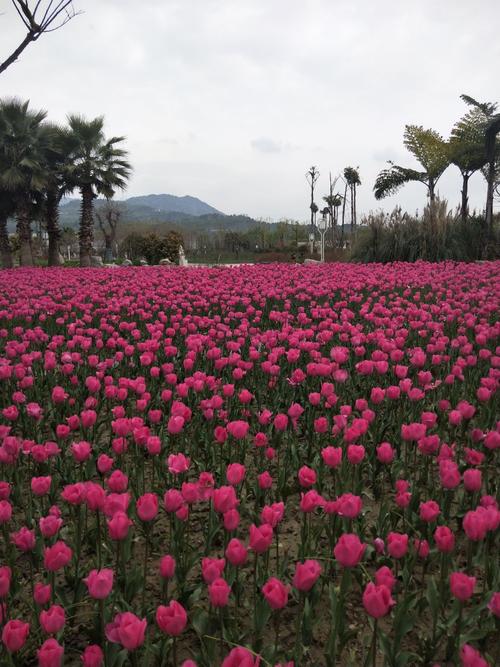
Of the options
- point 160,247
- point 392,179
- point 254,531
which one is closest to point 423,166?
point 392,179

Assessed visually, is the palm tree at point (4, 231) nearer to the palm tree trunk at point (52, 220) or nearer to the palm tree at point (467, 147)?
the palm tree trunk at point (52, 220)

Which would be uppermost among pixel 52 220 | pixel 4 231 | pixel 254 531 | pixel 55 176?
pixel 55 176

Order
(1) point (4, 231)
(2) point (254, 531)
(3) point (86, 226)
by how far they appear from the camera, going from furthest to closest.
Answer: (3) point (86, 226) → (1) point (4, 231) → (2) point (254, 531)

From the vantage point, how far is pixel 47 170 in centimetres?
2809

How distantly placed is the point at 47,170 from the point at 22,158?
1572 mm

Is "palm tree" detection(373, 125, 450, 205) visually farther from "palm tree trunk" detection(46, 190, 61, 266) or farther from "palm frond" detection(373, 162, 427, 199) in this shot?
"palm tree trunk" detection(46, 190, 61, 266)

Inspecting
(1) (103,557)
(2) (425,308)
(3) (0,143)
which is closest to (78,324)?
(1) (103,557)

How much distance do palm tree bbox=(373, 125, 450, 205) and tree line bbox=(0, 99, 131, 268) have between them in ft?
79.3

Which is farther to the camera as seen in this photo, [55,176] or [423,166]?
[423,166]

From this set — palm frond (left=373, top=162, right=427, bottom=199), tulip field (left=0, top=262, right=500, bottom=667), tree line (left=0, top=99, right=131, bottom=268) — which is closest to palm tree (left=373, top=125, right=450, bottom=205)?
palm frond (left=373, top=162, right=427, bottom=199)

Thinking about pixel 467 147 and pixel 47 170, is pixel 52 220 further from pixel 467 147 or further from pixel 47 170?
pixel 467 147

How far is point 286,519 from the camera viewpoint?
2814 mm

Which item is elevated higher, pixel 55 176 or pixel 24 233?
pixel 55 176

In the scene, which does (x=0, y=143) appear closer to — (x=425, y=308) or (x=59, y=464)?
(x=425, y=308)
